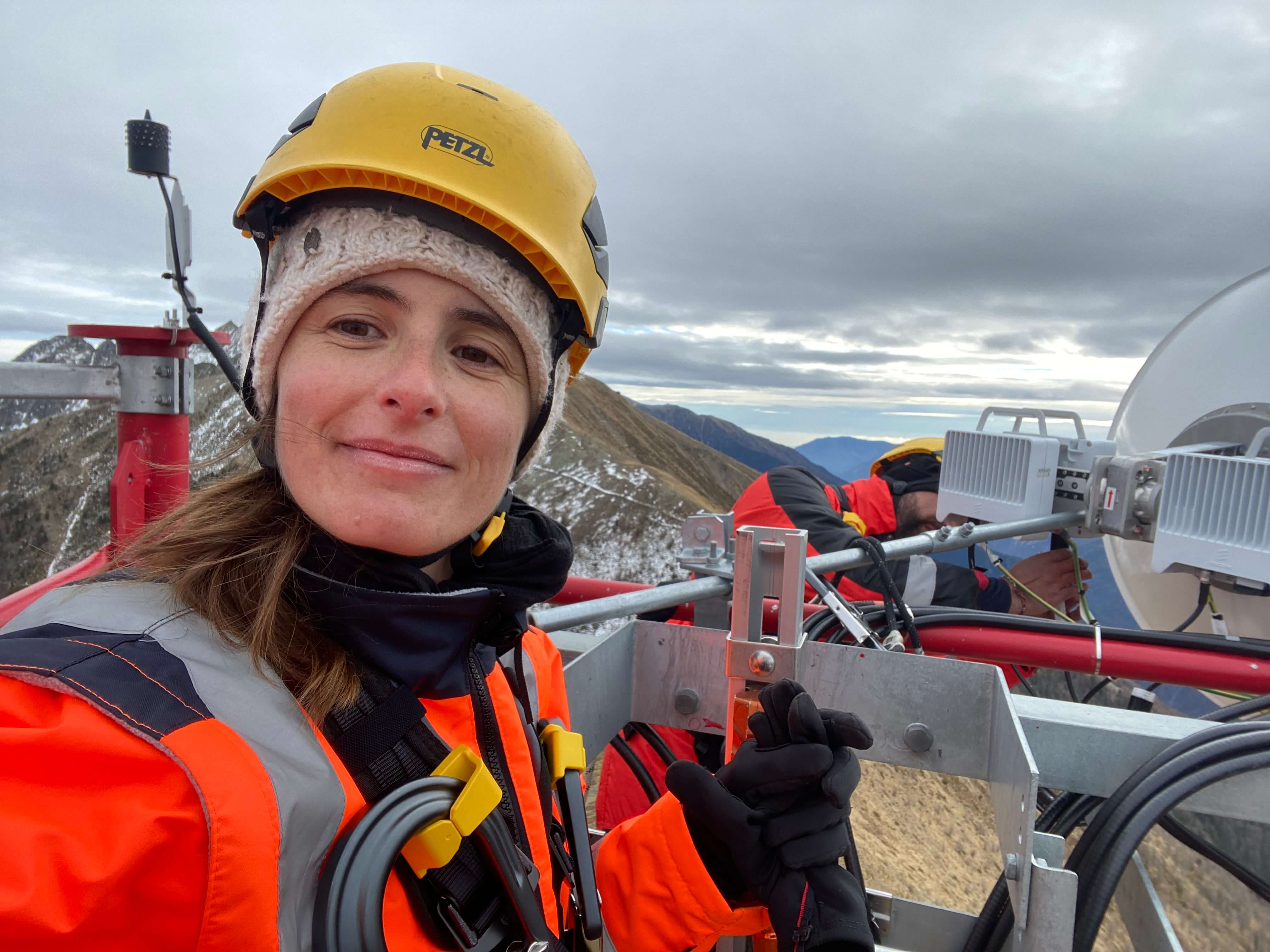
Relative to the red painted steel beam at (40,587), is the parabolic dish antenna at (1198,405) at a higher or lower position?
higher

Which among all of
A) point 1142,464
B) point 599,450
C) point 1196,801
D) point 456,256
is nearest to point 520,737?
point 456,256

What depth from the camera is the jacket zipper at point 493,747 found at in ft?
4.03

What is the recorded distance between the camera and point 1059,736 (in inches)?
Result: 61.4

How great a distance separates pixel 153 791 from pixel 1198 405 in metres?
4.11

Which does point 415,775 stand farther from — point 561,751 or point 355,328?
point 355,328

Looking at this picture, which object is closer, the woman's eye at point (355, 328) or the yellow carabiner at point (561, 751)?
the woman's eye at point (355, 328)

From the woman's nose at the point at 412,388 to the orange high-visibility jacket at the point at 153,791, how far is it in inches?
16.6

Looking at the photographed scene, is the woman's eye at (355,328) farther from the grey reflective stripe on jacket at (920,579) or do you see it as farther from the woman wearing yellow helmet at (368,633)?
the grey reflective stripe on jacket at (920,579)

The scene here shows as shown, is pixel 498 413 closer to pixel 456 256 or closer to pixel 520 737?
pixel 456 256

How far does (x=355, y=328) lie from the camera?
127 centimetres

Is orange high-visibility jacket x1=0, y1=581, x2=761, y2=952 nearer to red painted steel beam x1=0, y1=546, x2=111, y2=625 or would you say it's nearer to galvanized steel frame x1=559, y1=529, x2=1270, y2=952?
galvanized steel frame x1=559, y1=529, x2=1270, y2=952

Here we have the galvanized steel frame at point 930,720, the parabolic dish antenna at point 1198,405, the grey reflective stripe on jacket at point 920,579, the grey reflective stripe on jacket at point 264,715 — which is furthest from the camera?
the grey reflective stripe on jacket at point 920,579

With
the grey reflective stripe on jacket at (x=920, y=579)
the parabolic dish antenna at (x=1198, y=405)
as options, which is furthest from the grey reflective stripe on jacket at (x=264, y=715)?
the parabolic dish antenna at (x=1198, y=405)

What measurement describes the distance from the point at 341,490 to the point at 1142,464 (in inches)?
A: 124
